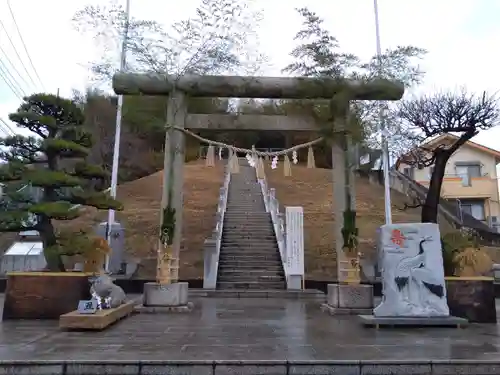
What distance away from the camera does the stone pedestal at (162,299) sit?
416 inches

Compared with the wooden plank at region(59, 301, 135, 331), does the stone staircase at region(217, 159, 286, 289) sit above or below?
above

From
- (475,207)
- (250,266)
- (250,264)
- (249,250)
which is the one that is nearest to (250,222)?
(249,250)

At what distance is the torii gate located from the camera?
11047 mm

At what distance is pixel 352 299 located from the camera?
10.5 metres

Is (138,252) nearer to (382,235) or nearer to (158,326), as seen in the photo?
(158,326)

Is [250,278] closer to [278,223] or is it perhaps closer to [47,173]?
[278,223]

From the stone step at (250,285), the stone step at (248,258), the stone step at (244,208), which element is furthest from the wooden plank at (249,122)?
the stone step at (244,208)

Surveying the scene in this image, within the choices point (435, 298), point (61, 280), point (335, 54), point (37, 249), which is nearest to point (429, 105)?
point (335, 54)

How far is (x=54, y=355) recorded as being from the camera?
5.66m

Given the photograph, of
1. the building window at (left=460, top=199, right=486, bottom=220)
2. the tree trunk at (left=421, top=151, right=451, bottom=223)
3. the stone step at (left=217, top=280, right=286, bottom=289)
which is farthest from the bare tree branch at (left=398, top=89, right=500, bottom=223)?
the building window at (left=460, top=199, right=486, bottom=220)

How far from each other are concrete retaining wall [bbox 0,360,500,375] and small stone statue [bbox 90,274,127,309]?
3.42 meters

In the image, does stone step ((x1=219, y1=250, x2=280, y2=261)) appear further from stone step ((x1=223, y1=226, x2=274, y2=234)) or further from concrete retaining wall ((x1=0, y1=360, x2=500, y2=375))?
concrete retaining wall ((x1=0, y1=360, x2=500, y2=375))

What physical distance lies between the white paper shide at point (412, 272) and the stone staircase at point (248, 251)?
7.56 meters

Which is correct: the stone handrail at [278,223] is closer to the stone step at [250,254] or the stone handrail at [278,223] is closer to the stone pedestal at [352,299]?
the stone step at [250,254]
